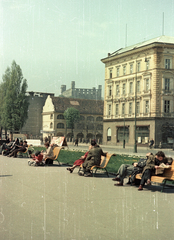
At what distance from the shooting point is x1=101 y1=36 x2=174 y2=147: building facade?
55.9 metres

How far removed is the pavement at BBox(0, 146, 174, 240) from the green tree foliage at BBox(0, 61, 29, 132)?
65113mm

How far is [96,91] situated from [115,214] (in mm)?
170058

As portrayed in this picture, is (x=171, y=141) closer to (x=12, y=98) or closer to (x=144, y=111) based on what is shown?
(x=144, y=111)

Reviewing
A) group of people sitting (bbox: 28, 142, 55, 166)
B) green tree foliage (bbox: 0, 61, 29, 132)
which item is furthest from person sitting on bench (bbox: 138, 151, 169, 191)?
green tree foliage (bbox: 0, 61, 29, 132)

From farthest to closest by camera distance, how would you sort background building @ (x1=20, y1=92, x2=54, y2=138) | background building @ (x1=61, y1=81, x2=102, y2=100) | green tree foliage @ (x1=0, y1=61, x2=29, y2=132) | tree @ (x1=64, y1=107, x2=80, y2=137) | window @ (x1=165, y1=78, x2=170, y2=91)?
background building @ (x1=61, y1=81, x2=102, y2=100) → background building @ (x1=20, y1=92, x2=54, y2=138) → tree @ (x1=64, y1=107, x2=80, y2=137) → green tree foliage @ (x1=0, y1=61, x2=29, y2=132) → window @ (x1=165, y1=78, x2=170, y2=91)

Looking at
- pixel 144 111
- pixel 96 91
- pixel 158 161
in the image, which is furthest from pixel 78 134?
pixel 158 161

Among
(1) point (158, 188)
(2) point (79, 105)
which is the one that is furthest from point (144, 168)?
(2) point (79, 105)

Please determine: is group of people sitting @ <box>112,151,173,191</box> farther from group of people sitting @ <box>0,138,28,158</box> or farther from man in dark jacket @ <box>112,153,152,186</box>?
group of people sitting @ <box>0,138,28,158</box>

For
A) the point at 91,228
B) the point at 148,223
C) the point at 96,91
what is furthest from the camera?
the point at 96,91

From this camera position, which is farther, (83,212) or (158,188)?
(158,188)

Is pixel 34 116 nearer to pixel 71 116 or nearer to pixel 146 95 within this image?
pixel 71 116

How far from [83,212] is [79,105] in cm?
9723

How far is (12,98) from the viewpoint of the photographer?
7406 centimetres

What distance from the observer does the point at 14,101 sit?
74250 millimetres
